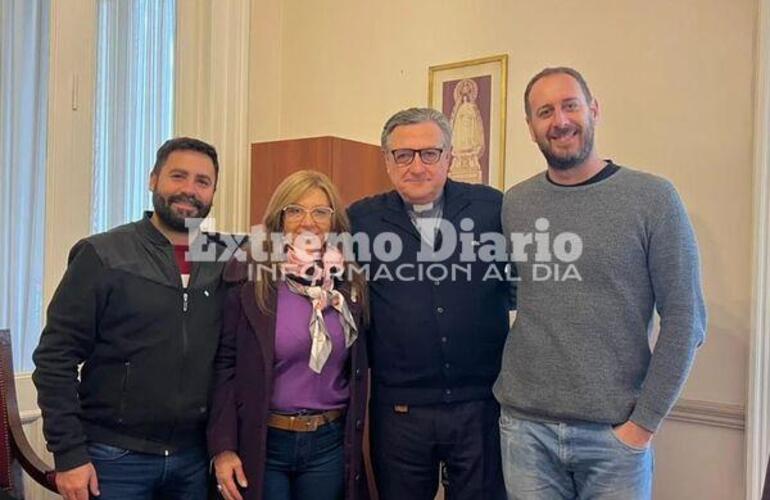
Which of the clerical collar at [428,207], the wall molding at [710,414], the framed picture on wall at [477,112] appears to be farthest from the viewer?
the framed picture on wall at [477,112]

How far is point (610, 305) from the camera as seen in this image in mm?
1681

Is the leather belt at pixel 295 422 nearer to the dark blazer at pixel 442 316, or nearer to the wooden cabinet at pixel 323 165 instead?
the dark blazer at pixel 442 316

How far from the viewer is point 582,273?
5.62 ft

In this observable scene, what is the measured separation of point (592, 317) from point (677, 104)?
1031 mm

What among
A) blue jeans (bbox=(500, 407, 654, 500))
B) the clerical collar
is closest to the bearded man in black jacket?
the clerical collar

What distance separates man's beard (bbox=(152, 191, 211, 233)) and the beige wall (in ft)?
4.15

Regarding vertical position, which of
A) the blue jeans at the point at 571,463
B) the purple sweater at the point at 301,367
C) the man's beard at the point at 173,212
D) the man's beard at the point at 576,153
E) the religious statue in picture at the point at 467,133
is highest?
the religious statue in picture at the point at 467,133

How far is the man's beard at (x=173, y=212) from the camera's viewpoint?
192 cm

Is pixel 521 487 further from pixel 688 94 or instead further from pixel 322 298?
pixel 688 94

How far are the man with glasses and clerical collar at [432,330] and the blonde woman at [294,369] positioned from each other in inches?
3.3

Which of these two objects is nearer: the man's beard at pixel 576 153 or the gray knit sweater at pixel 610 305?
the gray knit sweater at pixel 610 305

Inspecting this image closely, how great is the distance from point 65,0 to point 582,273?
7.23 ft

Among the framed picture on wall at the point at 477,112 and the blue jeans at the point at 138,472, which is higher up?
the framed picture on wall at the point at 477,112

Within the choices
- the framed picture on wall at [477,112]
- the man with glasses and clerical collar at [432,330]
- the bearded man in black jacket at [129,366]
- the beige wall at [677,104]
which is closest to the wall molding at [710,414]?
the beige wall at [677,104]
